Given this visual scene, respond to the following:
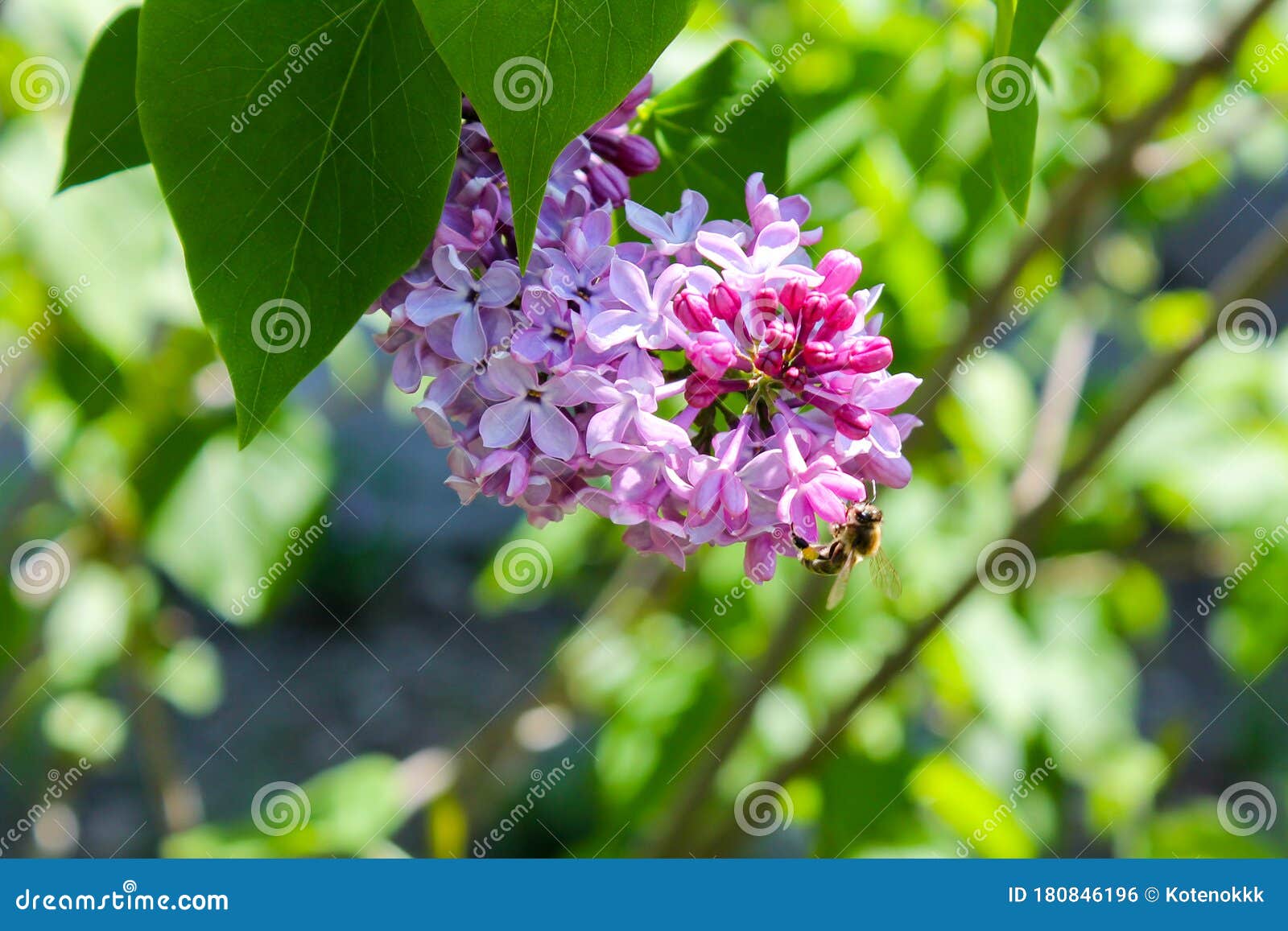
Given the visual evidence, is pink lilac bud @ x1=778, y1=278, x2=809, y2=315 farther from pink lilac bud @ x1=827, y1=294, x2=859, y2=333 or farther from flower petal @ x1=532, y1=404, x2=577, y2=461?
flower petal @ x1=532, y1=404, x2=577, y2=461

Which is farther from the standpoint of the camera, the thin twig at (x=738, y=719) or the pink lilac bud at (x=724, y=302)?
the thin twig at (x=738, y=719)

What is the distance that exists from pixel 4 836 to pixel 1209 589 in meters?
3.69

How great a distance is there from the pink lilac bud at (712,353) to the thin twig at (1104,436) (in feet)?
3.12

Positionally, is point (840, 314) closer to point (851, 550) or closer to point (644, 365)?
point (644, 365)

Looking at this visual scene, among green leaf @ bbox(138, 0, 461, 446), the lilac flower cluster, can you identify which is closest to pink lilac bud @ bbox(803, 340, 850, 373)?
the lilac flower cluster

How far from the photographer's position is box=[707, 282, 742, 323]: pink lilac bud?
0.66m

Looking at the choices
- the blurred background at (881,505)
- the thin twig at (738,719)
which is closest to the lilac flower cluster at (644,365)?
the blurred background at (881,505)

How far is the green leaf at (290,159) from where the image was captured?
1.95 feet

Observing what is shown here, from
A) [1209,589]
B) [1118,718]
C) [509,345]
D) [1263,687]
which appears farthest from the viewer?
[1209,589]

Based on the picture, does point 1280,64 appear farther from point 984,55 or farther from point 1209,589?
point 1209,589

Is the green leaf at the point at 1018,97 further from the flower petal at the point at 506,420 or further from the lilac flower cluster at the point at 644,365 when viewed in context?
the flower petal at the point at 506,420

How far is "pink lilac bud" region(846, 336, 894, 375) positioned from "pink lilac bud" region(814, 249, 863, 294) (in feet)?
0.12

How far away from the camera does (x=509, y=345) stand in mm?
627

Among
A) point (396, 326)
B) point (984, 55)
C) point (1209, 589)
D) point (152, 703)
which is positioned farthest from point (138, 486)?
point (1209, 589)
